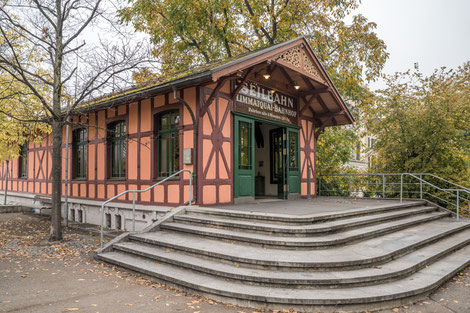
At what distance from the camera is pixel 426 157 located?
512 inches

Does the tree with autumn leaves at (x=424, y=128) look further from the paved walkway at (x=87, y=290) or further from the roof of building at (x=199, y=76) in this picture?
the paved walkway at (x=87, y=290)

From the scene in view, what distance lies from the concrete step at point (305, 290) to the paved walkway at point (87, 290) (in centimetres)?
15

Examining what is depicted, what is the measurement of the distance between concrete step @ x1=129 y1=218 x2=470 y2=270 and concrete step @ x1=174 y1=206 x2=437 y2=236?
0.44 metres

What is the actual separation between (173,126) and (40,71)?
19.0ft

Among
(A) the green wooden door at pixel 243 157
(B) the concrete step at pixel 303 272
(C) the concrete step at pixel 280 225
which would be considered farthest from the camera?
(A) the green wooden door at pixel 243 157

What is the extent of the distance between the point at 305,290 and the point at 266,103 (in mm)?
7372

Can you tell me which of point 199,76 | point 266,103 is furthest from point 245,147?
point 199,76

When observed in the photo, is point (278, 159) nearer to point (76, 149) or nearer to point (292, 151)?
point (292, 151)

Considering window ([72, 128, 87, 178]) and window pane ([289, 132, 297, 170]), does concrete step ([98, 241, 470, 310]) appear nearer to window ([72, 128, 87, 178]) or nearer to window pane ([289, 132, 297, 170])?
window pane ([289, 132, 297, 170])

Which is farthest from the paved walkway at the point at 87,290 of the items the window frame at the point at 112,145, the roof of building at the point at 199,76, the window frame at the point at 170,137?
the roof of building at the point at 199,76

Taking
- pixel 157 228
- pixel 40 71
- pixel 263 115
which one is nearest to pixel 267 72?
pixel 263 115

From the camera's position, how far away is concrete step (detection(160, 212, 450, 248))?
229 inches

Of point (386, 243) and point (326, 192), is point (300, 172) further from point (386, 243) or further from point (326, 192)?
point (386, 243)

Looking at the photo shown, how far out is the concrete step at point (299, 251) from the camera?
5.21m
